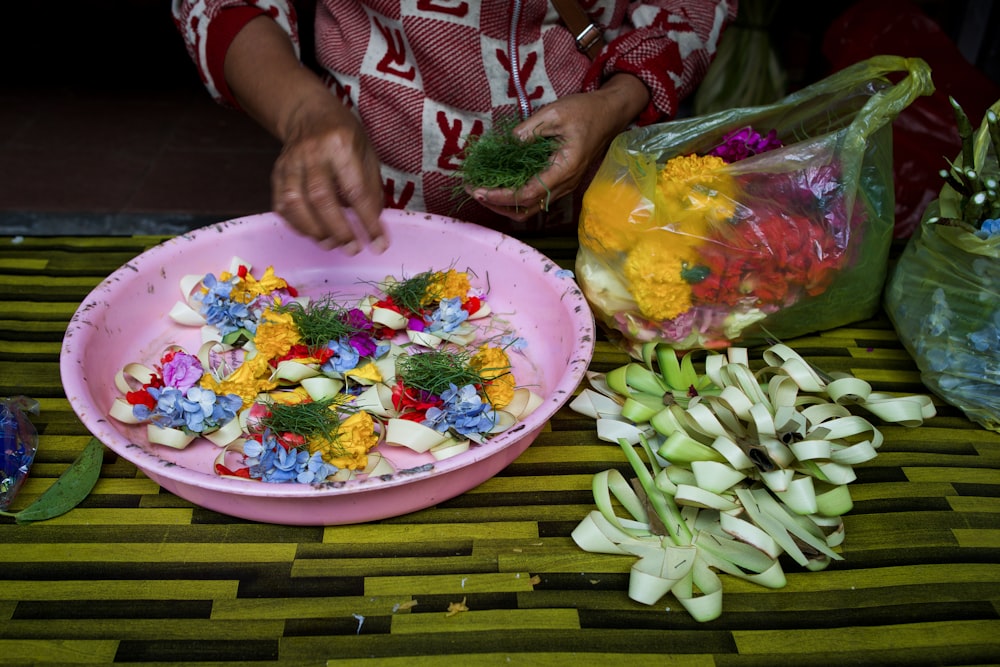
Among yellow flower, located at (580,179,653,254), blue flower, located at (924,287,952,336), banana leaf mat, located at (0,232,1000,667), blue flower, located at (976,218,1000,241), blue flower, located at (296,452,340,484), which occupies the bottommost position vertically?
banana leaf mat, located at (0,232,1000,667)

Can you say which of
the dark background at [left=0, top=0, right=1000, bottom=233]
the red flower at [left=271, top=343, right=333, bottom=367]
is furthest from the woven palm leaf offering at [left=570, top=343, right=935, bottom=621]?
the dark background at [left=0, top=0, right=1000, bottom=233]

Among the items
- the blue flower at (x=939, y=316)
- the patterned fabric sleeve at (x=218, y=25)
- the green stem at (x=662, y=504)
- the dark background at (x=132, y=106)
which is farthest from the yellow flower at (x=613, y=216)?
the dark background at (x=132, y=106)

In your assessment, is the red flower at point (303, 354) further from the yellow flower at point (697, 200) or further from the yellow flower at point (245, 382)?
the yellow flower at point (697, 200)

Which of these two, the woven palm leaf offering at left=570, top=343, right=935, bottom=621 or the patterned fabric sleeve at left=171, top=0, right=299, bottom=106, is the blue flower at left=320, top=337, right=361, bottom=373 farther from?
the patterned fabric sleeve at left=171, top=0, right=299, bottom=106

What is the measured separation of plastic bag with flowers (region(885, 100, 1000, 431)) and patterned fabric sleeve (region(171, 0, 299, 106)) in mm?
874

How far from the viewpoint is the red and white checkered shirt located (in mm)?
1173

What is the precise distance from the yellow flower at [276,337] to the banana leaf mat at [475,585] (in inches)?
7.7

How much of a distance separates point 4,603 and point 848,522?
32.8 inches

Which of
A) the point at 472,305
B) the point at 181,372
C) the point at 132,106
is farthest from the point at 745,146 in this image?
the point at 132,106

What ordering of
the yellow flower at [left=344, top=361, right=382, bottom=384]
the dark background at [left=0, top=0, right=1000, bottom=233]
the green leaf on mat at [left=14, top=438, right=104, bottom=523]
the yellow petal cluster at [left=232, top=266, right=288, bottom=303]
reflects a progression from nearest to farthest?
the green leaf on mat at [left=14, top=438, right=104, bottom=523] < the yellow flower at [left=344, top=361, right=382, bottom=384] < the yellow petal cluster at [left=232, top=266, right=288, bottom=303] < the dark background at [left=0, top=0, right=1000, bottom=233]

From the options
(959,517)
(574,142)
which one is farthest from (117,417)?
(959,517)

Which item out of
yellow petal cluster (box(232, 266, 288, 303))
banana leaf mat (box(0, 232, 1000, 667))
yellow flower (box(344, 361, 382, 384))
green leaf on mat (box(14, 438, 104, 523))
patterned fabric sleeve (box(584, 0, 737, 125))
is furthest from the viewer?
patterned fabric sleeve (box(584, 0, 737, 125))

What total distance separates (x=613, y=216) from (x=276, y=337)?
432 millimetres

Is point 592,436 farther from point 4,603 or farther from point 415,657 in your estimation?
point 4,603
